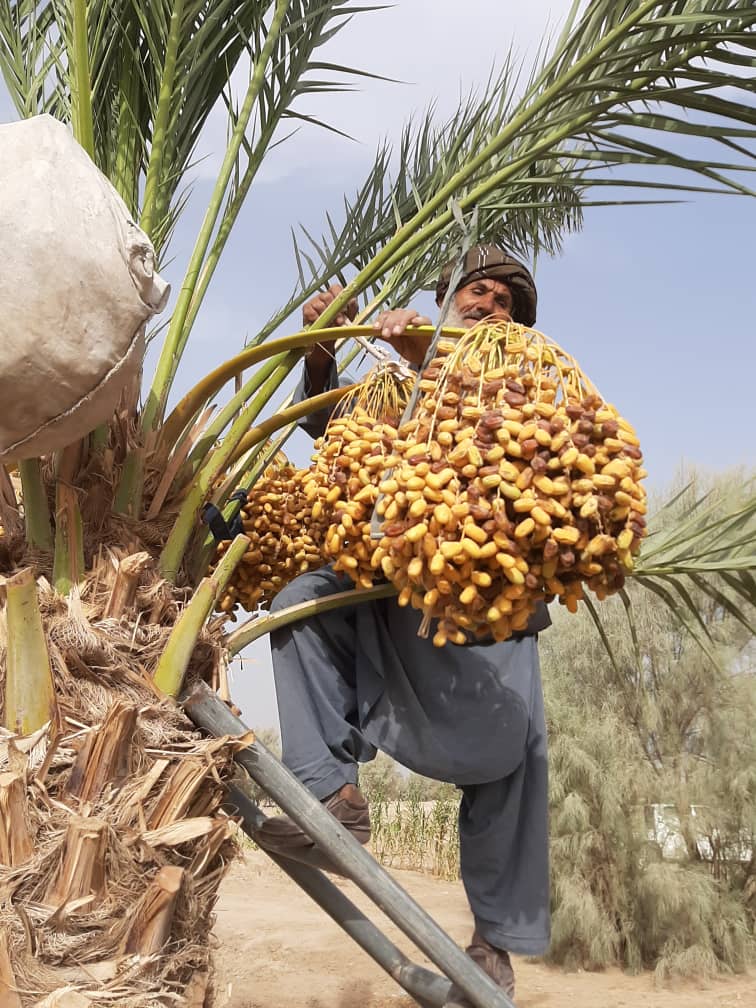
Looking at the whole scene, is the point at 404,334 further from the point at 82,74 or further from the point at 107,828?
the point at 107,828

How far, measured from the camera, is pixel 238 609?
10.1ft

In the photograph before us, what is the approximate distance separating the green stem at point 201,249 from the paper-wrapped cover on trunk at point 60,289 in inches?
22.1

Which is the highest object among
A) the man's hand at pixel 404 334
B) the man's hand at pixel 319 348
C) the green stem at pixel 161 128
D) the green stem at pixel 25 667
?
the green stem at pixel 161 128

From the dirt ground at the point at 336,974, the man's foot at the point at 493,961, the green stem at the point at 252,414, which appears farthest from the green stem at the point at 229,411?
the dirt ground at the point at 336,974

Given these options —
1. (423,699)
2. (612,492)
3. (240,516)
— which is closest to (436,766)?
(423,699)

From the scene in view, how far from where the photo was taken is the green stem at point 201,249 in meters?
2.54

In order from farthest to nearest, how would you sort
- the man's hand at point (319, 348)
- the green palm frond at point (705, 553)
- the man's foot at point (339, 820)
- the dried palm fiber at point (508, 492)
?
the man's hand at point (319, 348)
the green palm frond at point (705, 553)
the man's foot at point (339, 820)
the dried palm fiber at point (508, 492)

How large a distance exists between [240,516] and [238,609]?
1.68 feet

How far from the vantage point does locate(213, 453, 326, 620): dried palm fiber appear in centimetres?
282

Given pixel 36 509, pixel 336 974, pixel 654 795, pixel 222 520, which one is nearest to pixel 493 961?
pixel 222 520

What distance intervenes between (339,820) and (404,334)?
1155mm

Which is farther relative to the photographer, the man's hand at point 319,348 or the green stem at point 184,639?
the man's hand at point 319,348

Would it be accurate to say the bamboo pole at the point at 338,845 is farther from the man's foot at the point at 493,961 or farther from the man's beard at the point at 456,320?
the man's beard at the point at 456,320

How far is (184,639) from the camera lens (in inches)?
88.0
